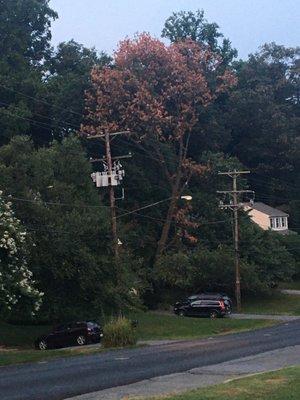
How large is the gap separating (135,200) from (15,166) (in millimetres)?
29236

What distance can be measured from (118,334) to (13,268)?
5.61 meters

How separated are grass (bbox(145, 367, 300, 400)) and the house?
74616 millimetres

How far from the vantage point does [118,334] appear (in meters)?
33.0

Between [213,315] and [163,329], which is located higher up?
[213,315]

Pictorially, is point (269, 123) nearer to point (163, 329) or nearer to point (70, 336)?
point (163, 329)

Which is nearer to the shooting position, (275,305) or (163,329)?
(163,329)

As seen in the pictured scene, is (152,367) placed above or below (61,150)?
below

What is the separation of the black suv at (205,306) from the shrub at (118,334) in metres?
22.5

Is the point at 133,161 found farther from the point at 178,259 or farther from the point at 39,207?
the point at 39,207

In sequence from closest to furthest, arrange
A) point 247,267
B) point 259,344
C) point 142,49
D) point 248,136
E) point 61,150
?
point 259,344 → point 61,150 → point 247,267 → point 142,49 → point 248,136

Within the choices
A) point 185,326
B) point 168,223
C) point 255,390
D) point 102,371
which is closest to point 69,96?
point 168,223

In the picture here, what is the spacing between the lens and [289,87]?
316 ft

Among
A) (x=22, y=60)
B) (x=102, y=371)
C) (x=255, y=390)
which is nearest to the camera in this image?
(x=255, y=390)

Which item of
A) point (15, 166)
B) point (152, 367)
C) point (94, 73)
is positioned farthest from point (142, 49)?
point (152, 367)
